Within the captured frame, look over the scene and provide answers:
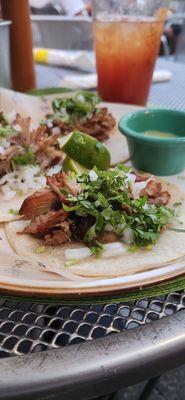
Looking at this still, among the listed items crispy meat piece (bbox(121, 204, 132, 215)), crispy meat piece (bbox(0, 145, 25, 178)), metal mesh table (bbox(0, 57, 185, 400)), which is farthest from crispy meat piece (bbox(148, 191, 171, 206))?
crispy meat piece (bbox(0, 145, 25, 178))

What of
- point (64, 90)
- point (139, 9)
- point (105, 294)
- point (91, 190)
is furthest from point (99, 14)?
point (105, 294)

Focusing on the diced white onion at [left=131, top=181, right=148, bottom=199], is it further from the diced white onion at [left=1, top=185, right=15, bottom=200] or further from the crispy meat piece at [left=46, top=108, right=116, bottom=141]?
the crispy meat piece at [left=46, top=108, right=116, bottom=141]

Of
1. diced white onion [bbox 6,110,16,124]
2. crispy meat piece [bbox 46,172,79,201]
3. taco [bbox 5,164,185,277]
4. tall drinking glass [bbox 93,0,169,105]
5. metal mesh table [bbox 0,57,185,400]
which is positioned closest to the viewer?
metal mesh table [bbox 0,57,185,400]

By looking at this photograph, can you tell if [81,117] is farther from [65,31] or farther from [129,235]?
[65,31]

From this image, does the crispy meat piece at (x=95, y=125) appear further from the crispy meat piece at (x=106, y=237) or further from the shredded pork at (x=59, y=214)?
the crispy meat piece at (x=106, y=237)

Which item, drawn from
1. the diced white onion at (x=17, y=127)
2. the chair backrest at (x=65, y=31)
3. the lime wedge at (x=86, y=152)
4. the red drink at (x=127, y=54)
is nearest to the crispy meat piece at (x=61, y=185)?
the lime wedge at (x=86, y=152)

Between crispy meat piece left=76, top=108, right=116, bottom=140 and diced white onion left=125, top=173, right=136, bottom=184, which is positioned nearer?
diced white onion left=125, top=173, right=136, bottom=184

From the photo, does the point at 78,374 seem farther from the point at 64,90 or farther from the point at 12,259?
the point at 64,90

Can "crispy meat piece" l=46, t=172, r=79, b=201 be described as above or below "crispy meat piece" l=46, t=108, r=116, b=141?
above
